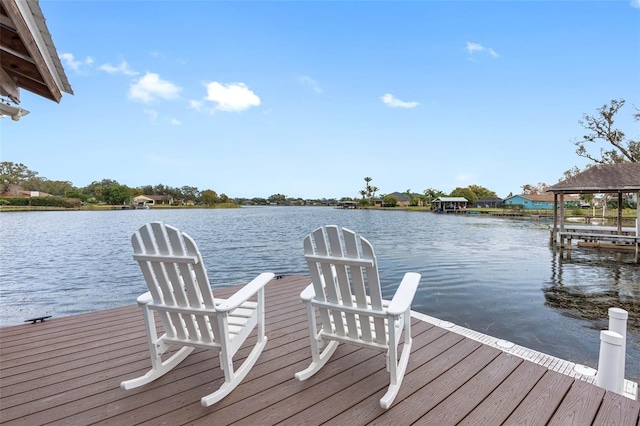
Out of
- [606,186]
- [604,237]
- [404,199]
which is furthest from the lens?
[404,199]

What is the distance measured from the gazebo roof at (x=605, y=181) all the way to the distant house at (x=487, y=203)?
52.2 meters

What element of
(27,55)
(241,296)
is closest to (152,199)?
(27,55)

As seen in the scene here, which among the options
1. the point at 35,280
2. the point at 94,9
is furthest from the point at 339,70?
the point at 35,280

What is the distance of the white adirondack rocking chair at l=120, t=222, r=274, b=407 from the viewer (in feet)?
5.47

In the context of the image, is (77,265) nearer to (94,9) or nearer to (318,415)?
(94,9)

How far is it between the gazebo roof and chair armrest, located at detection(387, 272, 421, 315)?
1489 cm

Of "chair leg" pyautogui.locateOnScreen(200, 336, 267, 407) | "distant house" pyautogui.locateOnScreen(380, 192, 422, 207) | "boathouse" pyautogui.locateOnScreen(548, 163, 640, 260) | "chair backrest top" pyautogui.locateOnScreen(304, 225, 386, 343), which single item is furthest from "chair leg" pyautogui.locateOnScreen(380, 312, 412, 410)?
"distant house" pyautogui.locateOnScreen(380, 192, 422, 207)

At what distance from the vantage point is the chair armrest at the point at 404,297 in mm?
1648

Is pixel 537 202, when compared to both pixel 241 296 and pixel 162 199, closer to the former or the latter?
pixel 241 296

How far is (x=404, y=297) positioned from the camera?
183 centimetres

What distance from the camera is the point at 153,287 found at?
1.81m

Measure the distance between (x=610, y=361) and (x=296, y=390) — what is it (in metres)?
2.00

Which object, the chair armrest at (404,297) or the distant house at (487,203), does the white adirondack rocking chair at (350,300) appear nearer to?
the chair armrest at (404,297)

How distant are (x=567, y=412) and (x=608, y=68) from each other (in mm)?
21965
